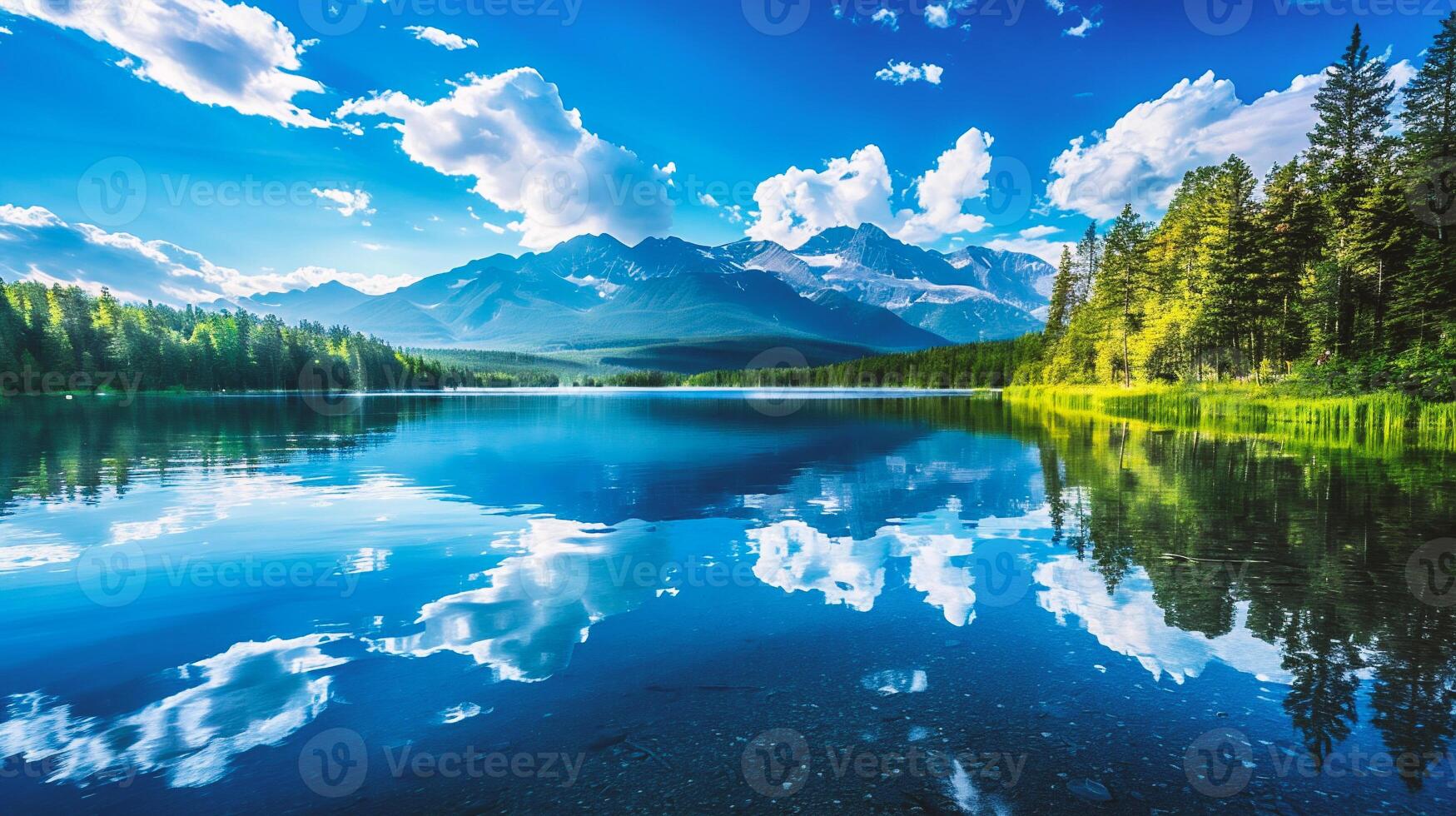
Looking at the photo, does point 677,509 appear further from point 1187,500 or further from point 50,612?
point 1187,500

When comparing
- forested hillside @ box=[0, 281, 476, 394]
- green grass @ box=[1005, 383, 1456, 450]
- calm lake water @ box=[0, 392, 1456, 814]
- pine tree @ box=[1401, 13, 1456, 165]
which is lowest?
calm lake water @ box=[0, 392, 1456, 814]

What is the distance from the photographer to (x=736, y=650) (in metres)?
8.25

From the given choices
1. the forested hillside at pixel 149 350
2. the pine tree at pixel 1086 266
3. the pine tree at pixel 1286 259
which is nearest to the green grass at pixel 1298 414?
the pine tree at pixel 1286 259

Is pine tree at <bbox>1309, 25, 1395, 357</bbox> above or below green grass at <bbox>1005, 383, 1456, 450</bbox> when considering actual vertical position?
above

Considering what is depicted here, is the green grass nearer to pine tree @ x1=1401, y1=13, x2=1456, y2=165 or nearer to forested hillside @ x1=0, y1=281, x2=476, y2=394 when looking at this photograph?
pine tree @ x1=1401, y1=13, x2=1456, y2=165

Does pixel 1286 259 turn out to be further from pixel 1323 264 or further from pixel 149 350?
pixel 149 350

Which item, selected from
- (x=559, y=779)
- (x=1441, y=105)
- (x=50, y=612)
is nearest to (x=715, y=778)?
(x=559, y=779)

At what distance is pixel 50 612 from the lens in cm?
1002

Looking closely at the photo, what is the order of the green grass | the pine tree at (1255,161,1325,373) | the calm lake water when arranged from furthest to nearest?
the pine tree at (1255,161,1325,373) < the green grass < the calm lake water

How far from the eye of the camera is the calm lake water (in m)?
5.42

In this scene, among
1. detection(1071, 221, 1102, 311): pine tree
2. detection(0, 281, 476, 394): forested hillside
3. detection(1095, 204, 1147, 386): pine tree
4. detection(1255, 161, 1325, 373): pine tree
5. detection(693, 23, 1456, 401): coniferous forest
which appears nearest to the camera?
detection(693, 23, 1456, 401): coniferous forest

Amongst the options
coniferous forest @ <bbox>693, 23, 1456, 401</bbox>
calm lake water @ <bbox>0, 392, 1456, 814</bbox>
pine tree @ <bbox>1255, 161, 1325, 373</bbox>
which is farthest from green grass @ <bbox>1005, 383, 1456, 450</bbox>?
calm lake water @ <bbox>0, 392, 1456, 814</bbox>

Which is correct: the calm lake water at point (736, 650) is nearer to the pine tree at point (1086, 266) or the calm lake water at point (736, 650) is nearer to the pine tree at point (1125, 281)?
the pine tree at point (1125, 281)

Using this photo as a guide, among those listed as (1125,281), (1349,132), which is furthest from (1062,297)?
(1349,132)
